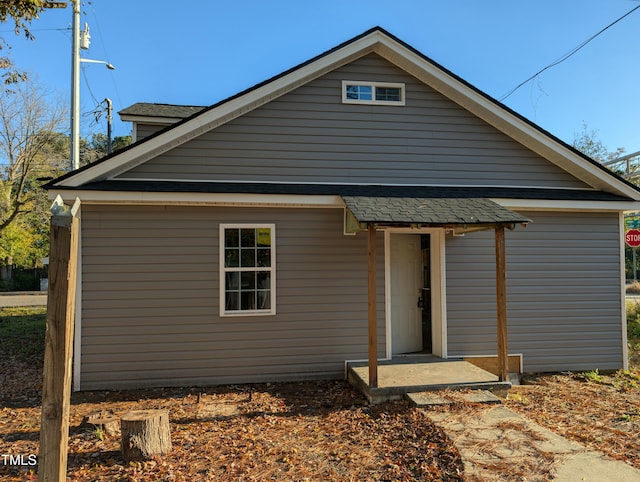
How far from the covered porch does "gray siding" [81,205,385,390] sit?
2.38 feet

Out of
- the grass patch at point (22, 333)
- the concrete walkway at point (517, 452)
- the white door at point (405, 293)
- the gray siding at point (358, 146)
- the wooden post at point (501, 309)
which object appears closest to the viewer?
the concrete walkway at point (517, 452)

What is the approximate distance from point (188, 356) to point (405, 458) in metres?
4.07

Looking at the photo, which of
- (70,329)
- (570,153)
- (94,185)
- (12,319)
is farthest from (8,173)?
(570,153)

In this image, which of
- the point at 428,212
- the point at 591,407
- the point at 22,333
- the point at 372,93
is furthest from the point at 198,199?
the point at 22,333

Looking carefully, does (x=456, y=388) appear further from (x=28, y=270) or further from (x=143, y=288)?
(x=28, y=270)

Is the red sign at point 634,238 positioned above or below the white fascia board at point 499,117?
below

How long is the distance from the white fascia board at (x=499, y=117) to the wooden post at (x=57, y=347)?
636cm

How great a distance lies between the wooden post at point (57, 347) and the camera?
9.19 ft

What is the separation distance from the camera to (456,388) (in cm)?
587

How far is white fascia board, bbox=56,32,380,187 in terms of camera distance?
6.65 metres

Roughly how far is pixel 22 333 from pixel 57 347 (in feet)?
37.5

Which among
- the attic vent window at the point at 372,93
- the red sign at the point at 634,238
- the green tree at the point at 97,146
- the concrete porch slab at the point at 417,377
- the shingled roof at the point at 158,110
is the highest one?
the green tree at the point at 97,146

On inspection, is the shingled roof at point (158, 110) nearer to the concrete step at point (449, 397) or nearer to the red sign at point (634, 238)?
the concrete step at point (449, 397)

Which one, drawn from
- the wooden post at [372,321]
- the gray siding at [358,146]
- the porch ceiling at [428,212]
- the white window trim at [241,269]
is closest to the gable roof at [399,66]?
the gray siding at [358,146]
